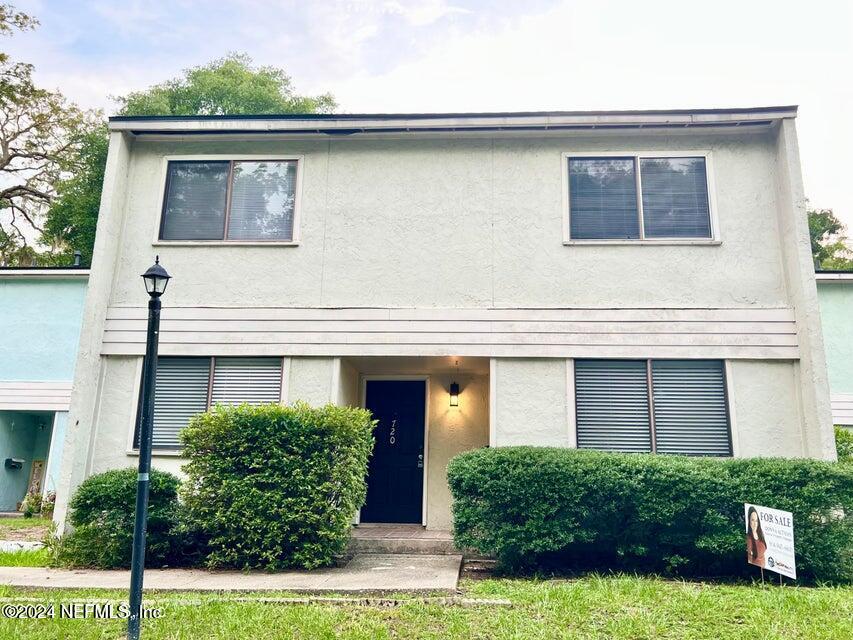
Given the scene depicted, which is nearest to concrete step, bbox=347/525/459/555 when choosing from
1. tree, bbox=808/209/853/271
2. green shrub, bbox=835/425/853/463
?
green shrub, bbox=835/425/853/463

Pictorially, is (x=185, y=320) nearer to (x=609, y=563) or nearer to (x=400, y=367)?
(x=400, y=367)

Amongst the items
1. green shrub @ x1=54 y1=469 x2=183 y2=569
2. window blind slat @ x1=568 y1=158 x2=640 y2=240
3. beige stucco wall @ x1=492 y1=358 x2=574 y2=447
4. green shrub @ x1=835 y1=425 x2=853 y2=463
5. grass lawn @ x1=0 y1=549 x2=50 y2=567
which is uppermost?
window blind slat @ x1=568 y1=158 x2=640 y2=240

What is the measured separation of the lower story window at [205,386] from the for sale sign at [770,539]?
608 cm

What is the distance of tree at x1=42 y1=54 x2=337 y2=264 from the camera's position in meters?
23.4

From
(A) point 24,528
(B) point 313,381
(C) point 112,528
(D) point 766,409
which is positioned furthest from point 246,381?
(D) point 766,409

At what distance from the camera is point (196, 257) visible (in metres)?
9.15

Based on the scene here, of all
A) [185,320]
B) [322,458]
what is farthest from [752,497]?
[185,320]

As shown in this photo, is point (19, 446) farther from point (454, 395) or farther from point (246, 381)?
point (454, 395)

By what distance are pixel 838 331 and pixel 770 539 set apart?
841 cm

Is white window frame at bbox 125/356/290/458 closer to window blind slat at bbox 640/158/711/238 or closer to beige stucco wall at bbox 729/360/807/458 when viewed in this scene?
window blind slat at bbox 640/158/711/238

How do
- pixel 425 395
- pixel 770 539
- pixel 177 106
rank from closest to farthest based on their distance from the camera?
pixel 770 539
pixel 425 395
pixel 177 106

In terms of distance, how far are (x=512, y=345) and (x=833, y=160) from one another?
23.0 metres

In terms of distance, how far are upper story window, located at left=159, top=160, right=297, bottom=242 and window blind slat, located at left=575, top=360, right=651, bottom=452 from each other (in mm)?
4873

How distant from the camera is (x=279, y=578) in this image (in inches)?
255
